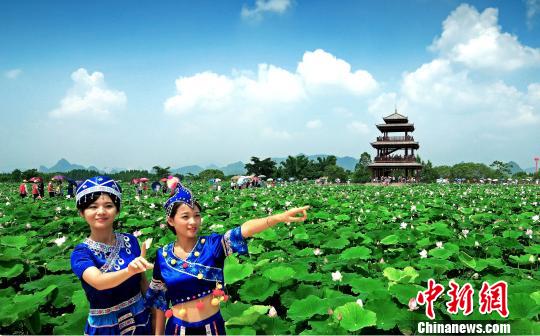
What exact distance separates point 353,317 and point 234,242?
835mm

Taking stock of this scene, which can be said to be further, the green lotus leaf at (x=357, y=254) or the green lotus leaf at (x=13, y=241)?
the green lotus leaf at (x=13, y=241)

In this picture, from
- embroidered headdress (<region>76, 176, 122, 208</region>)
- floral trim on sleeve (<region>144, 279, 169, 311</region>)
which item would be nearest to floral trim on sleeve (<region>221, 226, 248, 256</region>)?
floral trim on sleeve (<region>144, 279, 169, 311</region>)

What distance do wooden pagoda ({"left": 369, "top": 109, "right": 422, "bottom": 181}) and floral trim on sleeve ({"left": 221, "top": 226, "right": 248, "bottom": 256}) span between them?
124ft

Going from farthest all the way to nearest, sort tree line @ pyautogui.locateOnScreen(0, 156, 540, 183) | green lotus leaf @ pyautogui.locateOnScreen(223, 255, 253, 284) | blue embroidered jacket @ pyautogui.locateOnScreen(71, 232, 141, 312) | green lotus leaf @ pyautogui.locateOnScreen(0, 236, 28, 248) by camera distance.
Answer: tree line @ pyautogui.locateOnScreen(0, 156, 540, 183) → green lotus leaf @ pyautogui.locateOnScreen(0, 236, 28, 248) → green lotus leaf @ pyautogui.locateOnScreen(223, 255, 253, 284) → blue embroidered jacket @ pyautogui.locateOnScreen(71, 232, 141, 312)

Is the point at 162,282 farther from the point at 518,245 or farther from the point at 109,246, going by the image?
the point at 518,245

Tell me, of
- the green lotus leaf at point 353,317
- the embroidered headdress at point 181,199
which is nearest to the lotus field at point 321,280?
the green lotus leaf at point 353,317

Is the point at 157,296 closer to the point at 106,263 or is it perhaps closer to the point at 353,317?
the point at 106,263

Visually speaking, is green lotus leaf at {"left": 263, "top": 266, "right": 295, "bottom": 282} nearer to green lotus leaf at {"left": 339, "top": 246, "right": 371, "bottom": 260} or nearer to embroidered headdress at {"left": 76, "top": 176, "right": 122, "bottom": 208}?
green lotus leaf at {"left": 339, "top": 246, "right": 371, "bottom": 260}

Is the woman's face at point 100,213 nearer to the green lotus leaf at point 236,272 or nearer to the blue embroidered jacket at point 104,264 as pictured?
the blue embroidered jacket at point 104,264

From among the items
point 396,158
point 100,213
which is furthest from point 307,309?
point 396,158

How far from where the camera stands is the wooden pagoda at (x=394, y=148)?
38.1 meters

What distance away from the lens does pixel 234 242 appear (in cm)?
203

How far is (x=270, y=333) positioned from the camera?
2352mm

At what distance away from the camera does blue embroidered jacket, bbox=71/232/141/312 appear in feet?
6.10
